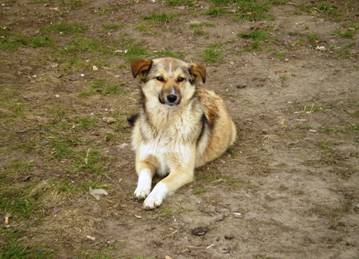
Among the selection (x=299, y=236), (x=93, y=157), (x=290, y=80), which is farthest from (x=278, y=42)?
(x=299, y=236)

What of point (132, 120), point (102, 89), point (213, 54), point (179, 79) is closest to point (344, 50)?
point (213, 54)

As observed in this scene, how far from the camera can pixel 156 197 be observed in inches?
209

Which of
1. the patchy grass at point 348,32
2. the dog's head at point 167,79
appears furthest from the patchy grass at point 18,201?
the patchy grass at point 348,32

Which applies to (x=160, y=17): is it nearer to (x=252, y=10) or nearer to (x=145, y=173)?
(x=252, y=10)

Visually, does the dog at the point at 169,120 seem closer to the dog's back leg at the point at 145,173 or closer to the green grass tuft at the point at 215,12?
→ the dog's back leg at the point at 145,173

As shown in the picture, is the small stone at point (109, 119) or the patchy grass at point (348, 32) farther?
the patchy grass at point (348, 32)

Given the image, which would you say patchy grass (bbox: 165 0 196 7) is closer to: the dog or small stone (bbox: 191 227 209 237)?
the dog

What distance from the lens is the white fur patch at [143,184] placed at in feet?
17.9

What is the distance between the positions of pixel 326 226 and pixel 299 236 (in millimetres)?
335

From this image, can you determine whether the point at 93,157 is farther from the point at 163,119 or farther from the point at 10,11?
the point at 10,11

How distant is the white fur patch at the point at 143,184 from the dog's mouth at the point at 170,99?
31.7 inches

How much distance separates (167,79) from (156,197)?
1361 mm

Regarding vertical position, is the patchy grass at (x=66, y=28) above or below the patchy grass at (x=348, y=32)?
below

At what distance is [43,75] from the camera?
8633 mm
